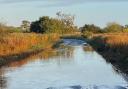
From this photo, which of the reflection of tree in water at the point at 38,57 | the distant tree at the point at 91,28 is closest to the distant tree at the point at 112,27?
the distant tree at the point at 91,28

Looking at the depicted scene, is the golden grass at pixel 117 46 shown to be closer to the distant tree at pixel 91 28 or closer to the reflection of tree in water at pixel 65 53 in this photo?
the reflection of tree in water at pixel 65 53

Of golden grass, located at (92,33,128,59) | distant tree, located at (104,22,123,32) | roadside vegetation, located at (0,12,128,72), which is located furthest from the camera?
distant tree, located at (104,22,123,32)

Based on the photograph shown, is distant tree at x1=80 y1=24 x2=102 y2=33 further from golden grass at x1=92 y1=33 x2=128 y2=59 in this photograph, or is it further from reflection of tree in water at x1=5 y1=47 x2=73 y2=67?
reflection of tree in water at x1=5 y1=47 x2=73 y2=67

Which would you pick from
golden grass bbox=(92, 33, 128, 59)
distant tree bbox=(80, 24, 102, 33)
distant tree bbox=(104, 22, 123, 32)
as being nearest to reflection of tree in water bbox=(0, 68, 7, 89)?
golden grass bbox=(92, 33, 128, 59)

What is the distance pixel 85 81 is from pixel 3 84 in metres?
3.70

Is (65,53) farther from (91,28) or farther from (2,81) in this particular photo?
(91,28)

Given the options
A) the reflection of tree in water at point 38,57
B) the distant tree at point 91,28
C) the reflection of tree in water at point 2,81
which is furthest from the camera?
the distant tree at point 91,28

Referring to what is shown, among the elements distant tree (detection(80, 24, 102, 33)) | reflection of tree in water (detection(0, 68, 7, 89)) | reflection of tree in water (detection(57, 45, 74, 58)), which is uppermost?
reflection of tree in water (detection(0, 68, 7, 89))

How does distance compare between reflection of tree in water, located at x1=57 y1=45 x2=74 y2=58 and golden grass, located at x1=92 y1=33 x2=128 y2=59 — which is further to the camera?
reflection of tree in water, located at x1=57 y1=45 x2=74 y2=58

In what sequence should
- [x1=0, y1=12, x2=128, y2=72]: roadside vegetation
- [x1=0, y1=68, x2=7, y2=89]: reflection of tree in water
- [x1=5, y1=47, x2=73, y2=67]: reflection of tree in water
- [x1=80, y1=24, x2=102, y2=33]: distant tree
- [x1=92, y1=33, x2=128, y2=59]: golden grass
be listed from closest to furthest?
[x1=0, y1=68, x2=7, y2=89]: reflection of tree in water → [x1=5, y1=47, x2=73, y2=67]: reflection of tree in water → [x1=92, y1=33, x2=128, y2=59]: golden grass → [x1=0, y1=12, x2=128, y2=72]: roadside vegetation → [x1=80, y1=24, x2=102, y2=33]: distant tree

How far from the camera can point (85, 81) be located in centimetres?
1927

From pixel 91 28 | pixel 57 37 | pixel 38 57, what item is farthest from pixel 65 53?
pixel 91 28

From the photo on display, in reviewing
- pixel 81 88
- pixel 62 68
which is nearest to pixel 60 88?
pixel 81 88

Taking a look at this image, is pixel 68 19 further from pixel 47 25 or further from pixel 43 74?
pixel 43 74
